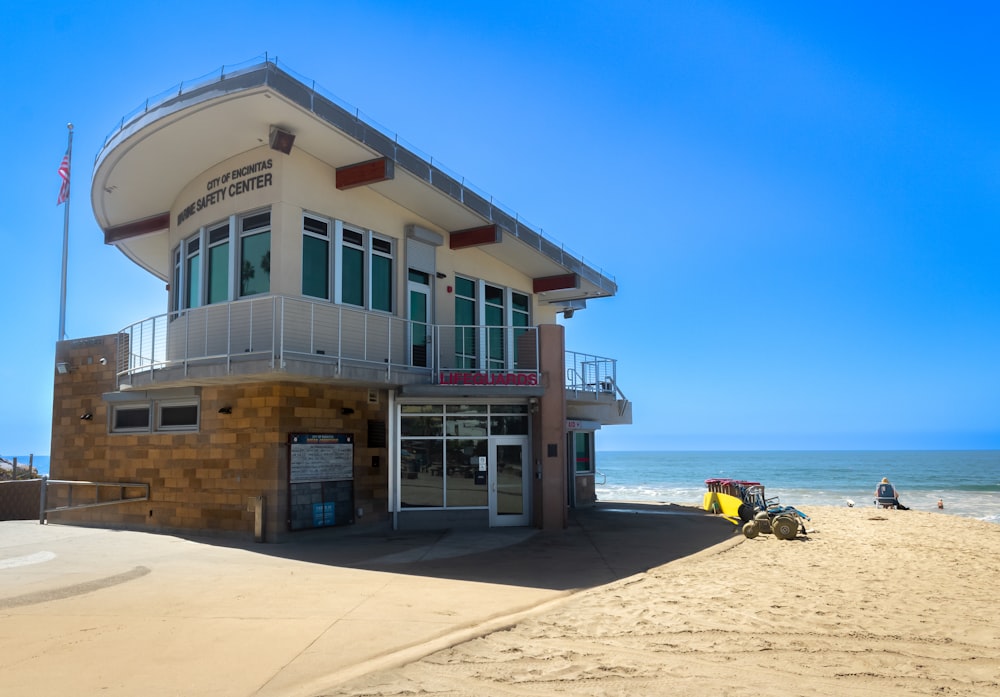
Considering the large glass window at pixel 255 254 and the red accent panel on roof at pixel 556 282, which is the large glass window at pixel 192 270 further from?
the red accent panel on roof at pixel 556 282

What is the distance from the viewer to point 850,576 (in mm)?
10633

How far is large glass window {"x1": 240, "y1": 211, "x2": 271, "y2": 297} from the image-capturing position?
1430 centimetres

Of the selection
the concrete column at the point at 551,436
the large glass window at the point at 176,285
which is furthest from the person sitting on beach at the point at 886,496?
the large glass window at the point at 176,285

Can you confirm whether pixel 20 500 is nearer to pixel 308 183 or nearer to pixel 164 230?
pixel 164 230

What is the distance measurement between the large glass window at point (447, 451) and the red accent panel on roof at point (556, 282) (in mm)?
6407

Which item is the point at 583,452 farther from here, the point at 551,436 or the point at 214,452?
the point at 214,452

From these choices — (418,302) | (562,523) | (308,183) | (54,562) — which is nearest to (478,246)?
(418,302)

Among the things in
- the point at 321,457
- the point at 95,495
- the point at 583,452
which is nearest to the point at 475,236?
the point at 321,457

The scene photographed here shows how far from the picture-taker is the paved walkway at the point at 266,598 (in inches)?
226

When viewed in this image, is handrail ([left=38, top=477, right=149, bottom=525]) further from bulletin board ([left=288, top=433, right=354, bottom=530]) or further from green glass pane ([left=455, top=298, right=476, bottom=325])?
green glass pane ([left=455, top=298, right=476, bottom=325])

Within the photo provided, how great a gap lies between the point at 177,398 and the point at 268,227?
165 inches

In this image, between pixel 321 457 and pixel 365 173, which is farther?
pixel 365 173

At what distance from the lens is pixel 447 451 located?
1593cm

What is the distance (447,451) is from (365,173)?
20.0 feet
